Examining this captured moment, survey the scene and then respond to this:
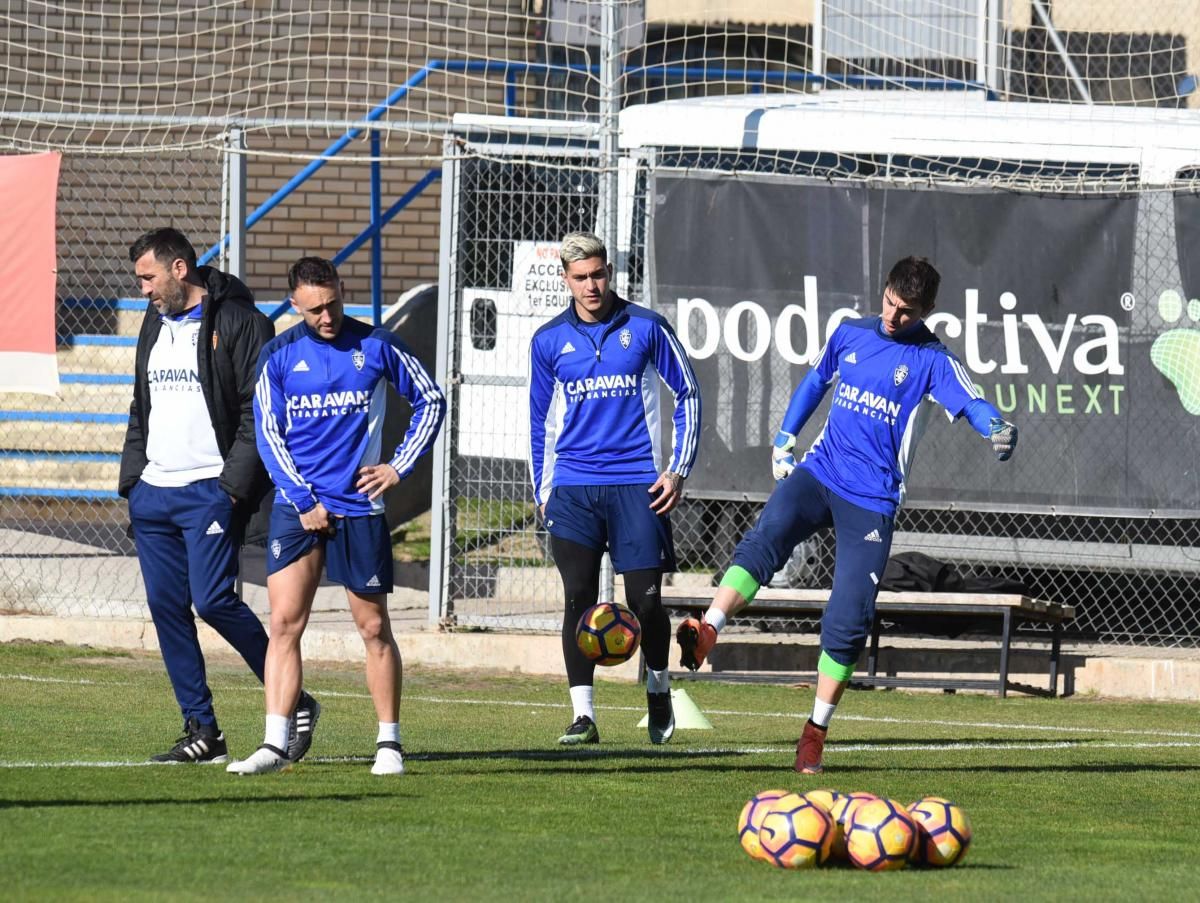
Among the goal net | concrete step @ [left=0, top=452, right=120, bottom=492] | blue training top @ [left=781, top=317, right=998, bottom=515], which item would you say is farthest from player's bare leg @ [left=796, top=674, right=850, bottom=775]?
concrete step @ [left=0, top=452, right=120, bottom=492]

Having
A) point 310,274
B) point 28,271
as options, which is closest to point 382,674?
point 310,274

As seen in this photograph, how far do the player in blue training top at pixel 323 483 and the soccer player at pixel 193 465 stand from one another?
38 centimetres

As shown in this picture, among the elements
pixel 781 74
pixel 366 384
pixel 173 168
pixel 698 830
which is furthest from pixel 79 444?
pixel 698 830

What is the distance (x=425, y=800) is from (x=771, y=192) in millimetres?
7263

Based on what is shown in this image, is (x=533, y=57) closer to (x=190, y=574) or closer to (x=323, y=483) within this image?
(x=190, y=574)

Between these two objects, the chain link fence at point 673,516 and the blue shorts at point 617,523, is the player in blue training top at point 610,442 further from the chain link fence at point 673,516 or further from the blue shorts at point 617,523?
the chain link fence at point 673,516

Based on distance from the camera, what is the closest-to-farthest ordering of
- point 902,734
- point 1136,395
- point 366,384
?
point 366,384 < point 902,734 < point 1136,395

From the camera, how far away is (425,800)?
7332 millimetres

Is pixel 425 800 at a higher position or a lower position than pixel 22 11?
lower

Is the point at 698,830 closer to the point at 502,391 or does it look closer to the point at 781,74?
the point at 502,391

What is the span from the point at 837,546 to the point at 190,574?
2.73m

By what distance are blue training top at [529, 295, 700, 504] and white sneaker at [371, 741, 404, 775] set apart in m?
1.94

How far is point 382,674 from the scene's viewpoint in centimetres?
792

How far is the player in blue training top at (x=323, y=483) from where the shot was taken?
7824 mm
